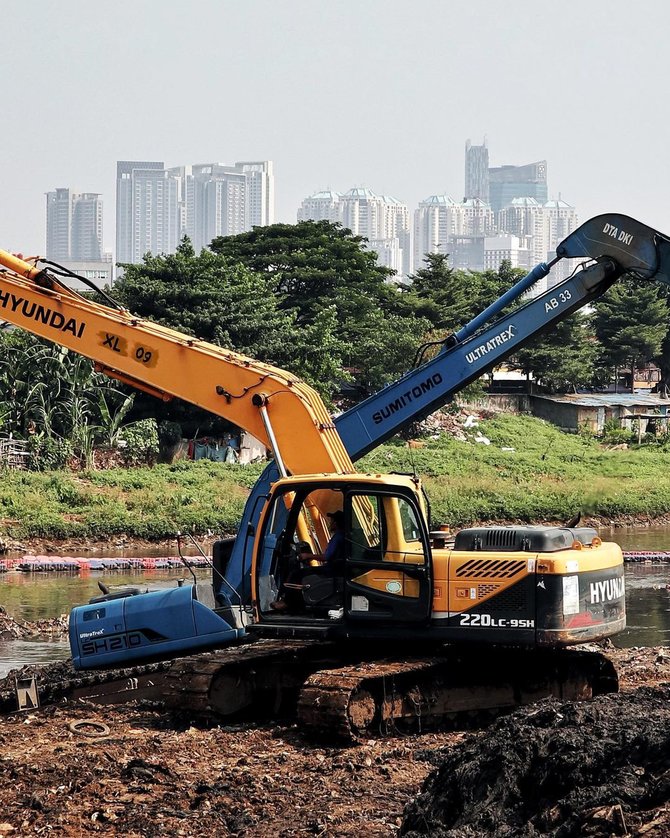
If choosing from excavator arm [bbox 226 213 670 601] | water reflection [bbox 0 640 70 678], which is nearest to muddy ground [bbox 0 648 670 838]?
excavator arm [bbox 226 213 670 601]

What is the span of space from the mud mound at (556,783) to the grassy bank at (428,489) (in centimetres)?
2089

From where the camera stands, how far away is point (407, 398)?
16.6 m

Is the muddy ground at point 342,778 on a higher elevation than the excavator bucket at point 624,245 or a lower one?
lower

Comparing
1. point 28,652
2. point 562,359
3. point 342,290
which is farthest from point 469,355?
point 562,359

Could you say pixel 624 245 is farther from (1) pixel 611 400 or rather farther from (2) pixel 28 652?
(1) pixel 611 400

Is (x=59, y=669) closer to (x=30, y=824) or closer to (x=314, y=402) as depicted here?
(x=314, y=402)

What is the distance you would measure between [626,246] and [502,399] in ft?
175

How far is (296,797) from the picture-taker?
11453 millimetres

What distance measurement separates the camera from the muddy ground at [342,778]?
939cm

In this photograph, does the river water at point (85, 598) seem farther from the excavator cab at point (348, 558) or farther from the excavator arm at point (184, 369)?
the excavator cab at point (348, 558)

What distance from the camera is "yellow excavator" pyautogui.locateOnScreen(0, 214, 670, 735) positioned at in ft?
46.0

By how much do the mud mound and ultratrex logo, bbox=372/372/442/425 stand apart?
5.95m

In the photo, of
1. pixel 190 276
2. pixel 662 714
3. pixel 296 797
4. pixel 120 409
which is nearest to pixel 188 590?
pixel 296 797

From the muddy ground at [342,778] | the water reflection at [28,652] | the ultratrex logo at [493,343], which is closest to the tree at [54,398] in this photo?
the water reflection at [28,652]
